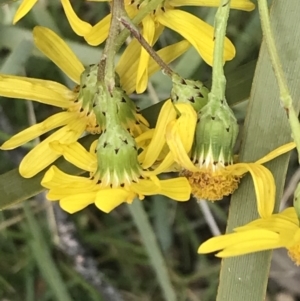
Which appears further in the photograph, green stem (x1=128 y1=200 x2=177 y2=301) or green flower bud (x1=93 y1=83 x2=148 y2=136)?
green stem (x1=128 y1=200 x2=177 y2=301)

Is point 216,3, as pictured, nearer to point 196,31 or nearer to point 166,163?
point 196,31

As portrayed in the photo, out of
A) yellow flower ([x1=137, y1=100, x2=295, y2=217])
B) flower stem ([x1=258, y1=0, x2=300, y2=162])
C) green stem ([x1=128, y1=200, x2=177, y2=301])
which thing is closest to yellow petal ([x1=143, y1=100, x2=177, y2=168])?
yellow flower ([x1=137, y1=100, x2=295, y2=217])

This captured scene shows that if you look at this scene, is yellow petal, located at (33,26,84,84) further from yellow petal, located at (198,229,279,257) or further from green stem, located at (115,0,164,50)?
yellow petal, located at (198,229,279,257)

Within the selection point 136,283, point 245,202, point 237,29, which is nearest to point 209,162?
point 245,202

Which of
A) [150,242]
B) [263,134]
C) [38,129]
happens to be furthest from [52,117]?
[150,242]

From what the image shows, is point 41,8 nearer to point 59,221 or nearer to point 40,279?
point 59,221

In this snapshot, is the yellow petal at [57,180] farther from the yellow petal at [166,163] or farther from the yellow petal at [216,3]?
the yellow petal at [216,3]
